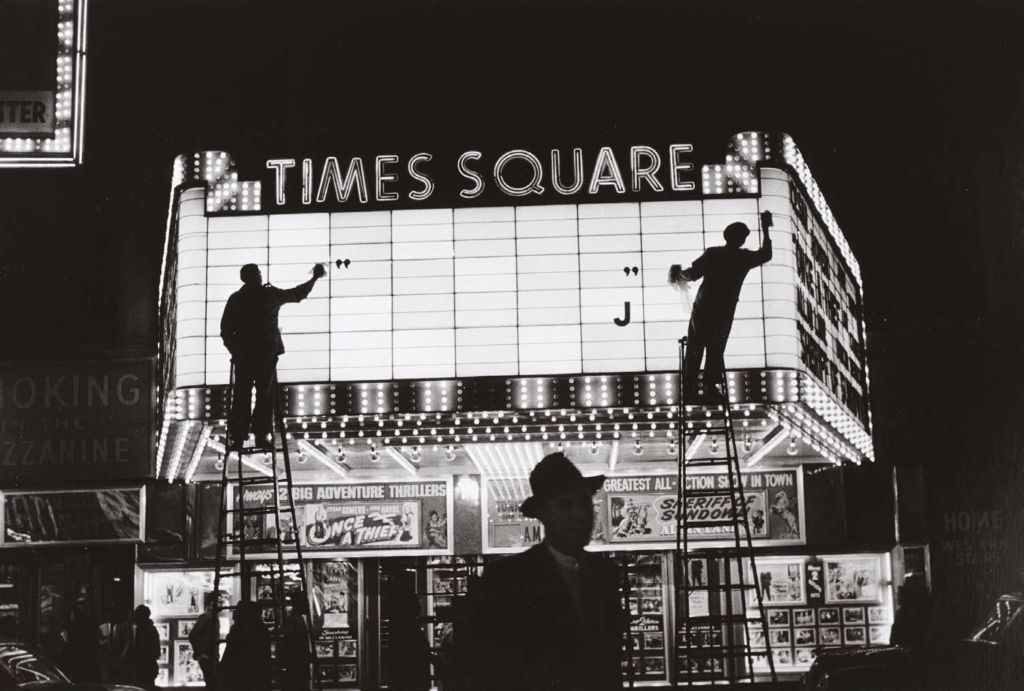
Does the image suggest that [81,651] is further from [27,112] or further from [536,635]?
[536,635]

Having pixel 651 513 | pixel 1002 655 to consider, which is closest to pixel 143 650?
pixel 651 513

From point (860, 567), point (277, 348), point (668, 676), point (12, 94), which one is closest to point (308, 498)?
point (668, 676)

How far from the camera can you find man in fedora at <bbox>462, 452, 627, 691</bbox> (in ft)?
17.5

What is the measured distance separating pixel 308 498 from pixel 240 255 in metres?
6.38

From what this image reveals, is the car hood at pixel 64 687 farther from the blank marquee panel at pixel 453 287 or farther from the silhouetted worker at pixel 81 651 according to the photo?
the silhouetted worker at pixel 81 651

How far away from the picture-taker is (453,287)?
18047 millimetres

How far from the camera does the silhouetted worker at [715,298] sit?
13.0 m

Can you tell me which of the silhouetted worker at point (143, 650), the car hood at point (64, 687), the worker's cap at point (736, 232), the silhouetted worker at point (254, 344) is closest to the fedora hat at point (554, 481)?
the worker's cap at point (736, 232)

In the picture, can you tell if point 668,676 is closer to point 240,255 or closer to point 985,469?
point 985,469

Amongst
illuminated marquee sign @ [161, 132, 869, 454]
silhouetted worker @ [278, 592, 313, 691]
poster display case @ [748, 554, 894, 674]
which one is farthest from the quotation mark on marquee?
poster display case @ [748, 554, 894, 674]

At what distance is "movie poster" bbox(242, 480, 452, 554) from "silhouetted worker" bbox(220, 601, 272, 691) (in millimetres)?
9426

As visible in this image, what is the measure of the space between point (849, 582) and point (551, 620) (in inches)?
734

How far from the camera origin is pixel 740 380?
1716cm

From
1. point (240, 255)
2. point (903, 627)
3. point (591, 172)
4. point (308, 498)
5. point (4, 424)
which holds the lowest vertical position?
point (903, 627)
